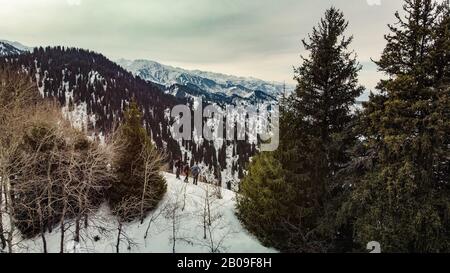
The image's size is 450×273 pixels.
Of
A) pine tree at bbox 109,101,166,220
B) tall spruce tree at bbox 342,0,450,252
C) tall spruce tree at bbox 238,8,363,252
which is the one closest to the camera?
tall spruce tree at bbox 342,0,450,252

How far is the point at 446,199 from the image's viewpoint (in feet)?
53.7

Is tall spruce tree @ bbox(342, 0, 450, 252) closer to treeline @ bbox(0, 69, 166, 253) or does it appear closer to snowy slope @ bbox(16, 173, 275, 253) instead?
snowy slope @ bbox(16, 173, 275, 253)

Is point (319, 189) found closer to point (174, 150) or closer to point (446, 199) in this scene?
point (446, 199)

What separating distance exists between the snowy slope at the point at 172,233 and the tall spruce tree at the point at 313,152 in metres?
2.68

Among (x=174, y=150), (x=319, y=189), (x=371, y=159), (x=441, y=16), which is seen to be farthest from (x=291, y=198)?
(x=174, y=150)

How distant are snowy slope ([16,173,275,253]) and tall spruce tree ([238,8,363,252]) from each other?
268 centimetres

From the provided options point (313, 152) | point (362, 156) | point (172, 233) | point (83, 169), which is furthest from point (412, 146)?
point (83, 169)

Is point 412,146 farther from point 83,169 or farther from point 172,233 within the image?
point 83,169

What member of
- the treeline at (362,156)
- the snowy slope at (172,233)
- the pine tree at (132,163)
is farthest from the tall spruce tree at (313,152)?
the pine tree at (132,163)

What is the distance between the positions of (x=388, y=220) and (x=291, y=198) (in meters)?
5.97

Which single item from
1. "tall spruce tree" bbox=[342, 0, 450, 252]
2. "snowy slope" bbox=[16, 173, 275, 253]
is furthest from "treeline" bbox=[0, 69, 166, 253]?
"tall spruce tree" bbox=[342, 0, 450, 252]

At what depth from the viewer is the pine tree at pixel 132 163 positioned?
26.0 metres

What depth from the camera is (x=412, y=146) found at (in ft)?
54.5

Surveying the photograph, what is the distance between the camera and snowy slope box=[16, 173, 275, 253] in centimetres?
2423
